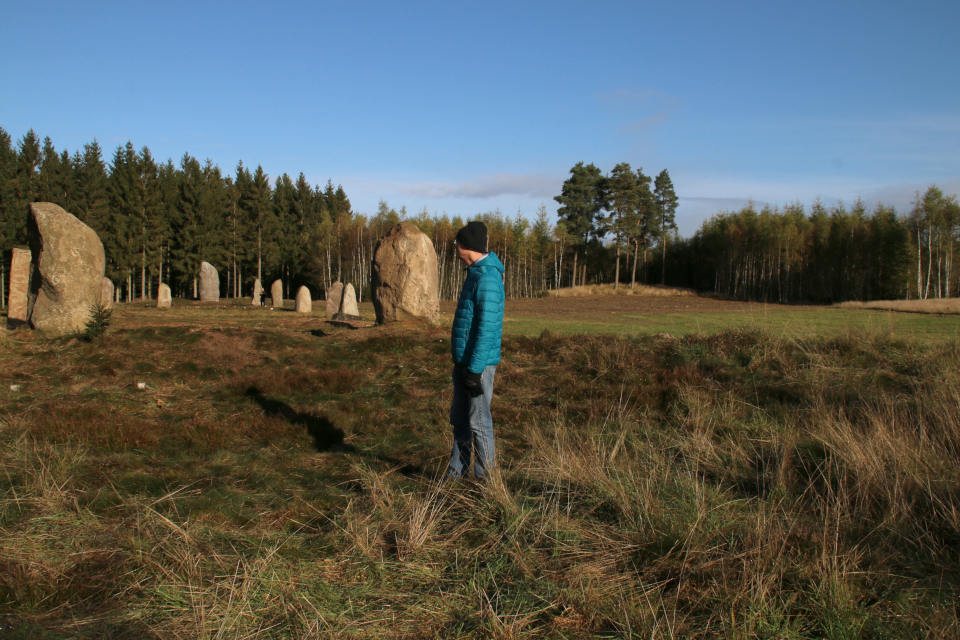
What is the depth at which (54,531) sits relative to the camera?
3820 millimetres

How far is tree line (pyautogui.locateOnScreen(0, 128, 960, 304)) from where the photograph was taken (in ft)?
132

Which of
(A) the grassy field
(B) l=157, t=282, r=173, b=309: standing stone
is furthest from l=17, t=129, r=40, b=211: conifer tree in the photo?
(A) the grassy field

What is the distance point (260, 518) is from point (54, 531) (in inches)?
49.0

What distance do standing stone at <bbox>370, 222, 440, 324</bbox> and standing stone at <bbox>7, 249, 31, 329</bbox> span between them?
840 cm

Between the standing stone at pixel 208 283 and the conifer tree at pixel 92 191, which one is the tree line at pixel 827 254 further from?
the conifer tree at pixel 92 191

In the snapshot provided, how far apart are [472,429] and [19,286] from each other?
1589cm

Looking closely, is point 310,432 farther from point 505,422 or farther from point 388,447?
point 505,422

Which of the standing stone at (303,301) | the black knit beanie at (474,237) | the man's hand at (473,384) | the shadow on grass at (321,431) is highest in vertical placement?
the black knit beanie at (474,237)

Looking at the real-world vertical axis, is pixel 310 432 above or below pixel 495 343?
below

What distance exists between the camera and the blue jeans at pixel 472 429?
184 inches

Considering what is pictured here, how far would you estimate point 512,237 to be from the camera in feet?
169

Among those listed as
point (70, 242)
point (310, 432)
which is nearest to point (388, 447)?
point (310, 432)

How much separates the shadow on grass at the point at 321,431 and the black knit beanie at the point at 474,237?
6.71 feet

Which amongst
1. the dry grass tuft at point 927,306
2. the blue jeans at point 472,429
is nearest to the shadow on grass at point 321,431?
the blue jeans at point 472,429
